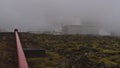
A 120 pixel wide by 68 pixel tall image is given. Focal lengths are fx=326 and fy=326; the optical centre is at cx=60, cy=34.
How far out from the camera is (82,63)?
8.33 m

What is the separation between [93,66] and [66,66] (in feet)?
2.60

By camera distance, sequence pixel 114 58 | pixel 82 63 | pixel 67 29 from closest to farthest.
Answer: pixel 82 63 < pixel 114 58 < pixel 67 29

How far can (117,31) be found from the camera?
39000 millimetres

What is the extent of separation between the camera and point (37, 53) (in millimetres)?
11203

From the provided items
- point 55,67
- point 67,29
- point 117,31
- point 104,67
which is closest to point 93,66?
point 104,67

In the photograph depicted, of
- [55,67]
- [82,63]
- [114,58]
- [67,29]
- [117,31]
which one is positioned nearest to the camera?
[82,63]

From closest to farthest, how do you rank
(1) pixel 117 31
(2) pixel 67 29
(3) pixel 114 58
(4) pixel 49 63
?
1. (4) pixel 49 63
2. (3) pixel 114 58
3. (1) pixel 117 31
4. (2) pixel 67 29

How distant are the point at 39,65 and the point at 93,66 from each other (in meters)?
1.52

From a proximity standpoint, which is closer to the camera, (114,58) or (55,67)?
(55,67)

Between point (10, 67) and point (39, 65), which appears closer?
point (10, 67)

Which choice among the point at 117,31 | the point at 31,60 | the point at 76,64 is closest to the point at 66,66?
the point at 76,64

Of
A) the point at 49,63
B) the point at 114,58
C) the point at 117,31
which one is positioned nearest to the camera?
the point at 49,63

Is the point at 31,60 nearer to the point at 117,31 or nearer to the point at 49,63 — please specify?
the point at 49,63

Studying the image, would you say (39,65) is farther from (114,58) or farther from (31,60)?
(114,58)
